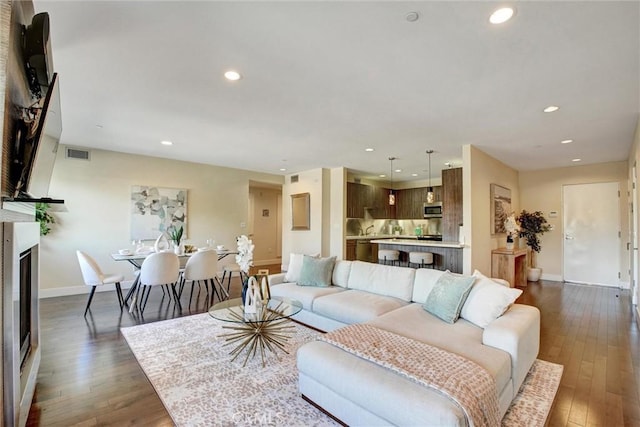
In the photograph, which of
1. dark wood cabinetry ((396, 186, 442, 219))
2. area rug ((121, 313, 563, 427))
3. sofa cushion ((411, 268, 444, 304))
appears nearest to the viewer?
area rug ((121, 313, 563, 427))

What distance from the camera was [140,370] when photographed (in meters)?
2.61

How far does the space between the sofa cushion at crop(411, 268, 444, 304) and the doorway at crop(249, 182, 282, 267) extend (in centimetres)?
652

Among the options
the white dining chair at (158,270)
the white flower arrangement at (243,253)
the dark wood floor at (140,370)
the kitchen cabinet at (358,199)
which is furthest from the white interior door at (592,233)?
the white dining chair at (158,270)

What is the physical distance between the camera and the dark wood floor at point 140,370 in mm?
2047

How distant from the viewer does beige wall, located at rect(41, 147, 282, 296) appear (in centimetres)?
518

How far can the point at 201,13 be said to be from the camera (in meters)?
1.91

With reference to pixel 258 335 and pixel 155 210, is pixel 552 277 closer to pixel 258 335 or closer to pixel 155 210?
pixel 258 335

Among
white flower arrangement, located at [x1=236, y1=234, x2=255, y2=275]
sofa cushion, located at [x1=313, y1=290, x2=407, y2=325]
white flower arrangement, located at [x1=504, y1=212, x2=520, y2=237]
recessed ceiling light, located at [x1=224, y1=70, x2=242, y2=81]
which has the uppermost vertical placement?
recessed ceiling light, located at [x1=224, y1=70, x2=242, y2=81]

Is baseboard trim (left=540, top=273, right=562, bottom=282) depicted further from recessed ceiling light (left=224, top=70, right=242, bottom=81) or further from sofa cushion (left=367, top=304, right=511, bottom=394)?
recessed ceiling light (left=224, top=70, right=242, bottom=81)

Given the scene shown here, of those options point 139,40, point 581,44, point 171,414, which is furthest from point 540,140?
point 171,414

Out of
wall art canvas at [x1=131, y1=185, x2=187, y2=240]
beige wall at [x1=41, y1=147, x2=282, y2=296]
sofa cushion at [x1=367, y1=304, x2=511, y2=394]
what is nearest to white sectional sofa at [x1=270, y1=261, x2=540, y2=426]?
sofa cushion at [x1=367, y1=304, x2=511, y2=394]

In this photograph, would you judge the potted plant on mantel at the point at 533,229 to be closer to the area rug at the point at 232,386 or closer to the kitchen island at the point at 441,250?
the kitchen island at the point at 441,250

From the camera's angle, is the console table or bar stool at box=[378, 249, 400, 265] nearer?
the console table

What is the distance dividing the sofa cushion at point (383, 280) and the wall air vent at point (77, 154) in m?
5.15
